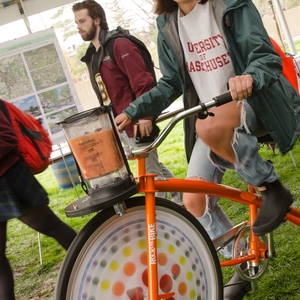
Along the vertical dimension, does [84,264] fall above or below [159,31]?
below

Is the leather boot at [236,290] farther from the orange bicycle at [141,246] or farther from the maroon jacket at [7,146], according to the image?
the maroon jacket at [7,146]

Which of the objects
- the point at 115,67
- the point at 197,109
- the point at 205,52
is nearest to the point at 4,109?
the point at 115,67

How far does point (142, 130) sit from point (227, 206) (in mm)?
2661

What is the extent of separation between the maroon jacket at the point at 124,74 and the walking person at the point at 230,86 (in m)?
1.35

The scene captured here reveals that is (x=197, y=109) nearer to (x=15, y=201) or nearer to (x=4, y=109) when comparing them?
(x=15, y=201)

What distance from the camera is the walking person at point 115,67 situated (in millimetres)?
3785

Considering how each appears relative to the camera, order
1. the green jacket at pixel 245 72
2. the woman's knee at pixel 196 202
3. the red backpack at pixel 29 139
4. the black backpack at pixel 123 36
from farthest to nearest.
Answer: the black backpack at pixel 123 36 → the red backpack at pixel 29 139 → the woman's knee at pixel 196 202 → the green jacket at pixel 245 72

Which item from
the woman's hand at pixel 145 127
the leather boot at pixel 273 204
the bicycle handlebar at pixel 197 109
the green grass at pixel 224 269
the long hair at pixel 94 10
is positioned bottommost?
the green grass at pixel 224 269

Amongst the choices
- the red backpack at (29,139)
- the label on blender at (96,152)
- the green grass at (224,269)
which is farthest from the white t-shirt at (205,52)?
the red backpack at (29,139)

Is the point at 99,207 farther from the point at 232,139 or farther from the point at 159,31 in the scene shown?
the point at 159,31

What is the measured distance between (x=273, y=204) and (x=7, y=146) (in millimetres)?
1461

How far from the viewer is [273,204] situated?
2199mm

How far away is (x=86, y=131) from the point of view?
5.62 ft

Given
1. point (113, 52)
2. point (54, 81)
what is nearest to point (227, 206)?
point (113, 52)
